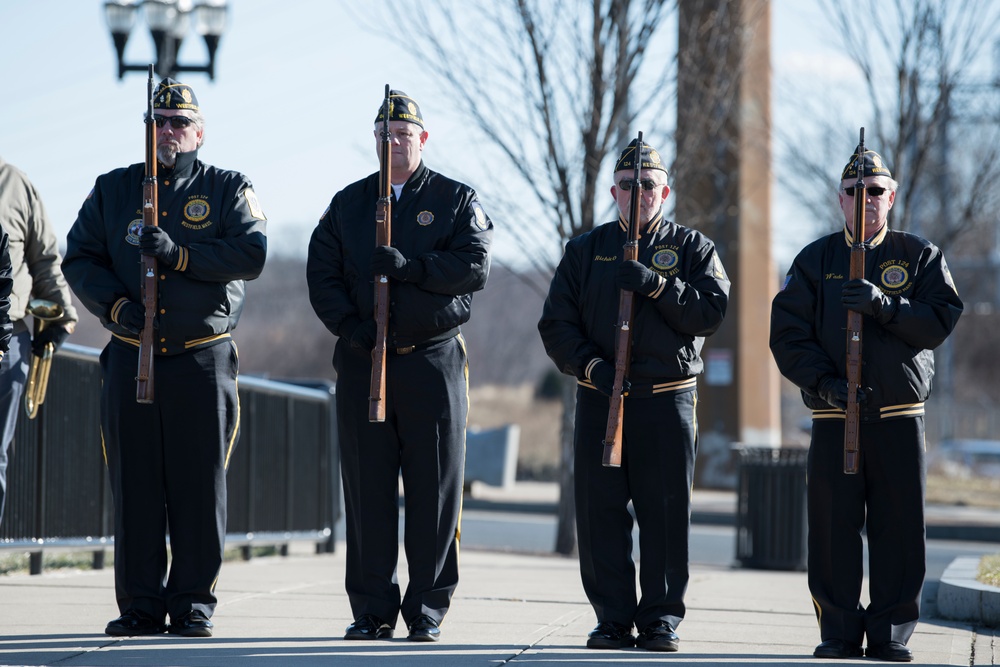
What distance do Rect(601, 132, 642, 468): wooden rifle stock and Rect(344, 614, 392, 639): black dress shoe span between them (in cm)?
116

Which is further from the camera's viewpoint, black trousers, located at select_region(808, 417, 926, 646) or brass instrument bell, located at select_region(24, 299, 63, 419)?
brass instrument bell, located at select_region(24, 299, 63, 419)

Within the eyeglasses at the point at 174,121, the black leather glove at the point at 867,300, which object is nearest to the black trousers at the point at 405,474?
the eyeglasses at the point at 174,121

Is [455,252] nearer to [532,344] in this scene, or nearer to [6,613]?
[6,613]

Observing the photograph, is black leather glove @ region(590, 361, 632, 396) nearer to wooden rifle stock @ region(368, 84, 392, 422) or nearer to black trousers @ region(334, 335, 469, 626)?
black trousers @ region(334, 335, 469, 626)

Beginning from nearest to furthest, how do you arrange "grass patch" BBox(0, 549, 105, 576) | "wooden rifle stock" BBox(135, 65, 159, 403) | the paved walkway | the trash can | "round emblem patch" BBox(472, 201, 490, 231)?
the paved walkway
"wooden rifle stock" BBox(135, 65, 159, 403)
"round emblem patch" BBox(472, 201, 490, 231)
"grass patch" BBox(0, 549, 105, 576)
the trash can

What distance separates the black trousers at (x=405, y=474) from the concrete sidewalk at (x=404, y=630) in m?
0.24

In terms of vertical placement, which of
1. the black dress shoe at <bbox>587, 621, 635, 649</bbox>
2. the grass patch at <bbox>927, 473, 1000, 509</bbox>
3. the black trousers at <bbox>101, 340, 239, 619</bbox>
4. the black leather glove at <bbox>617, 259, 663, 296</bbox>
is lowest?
the black dress shoe at <bbox>587, 621, 635, 649</bbox>

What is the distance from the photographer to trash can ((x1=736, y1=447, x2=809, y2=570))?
11.6m

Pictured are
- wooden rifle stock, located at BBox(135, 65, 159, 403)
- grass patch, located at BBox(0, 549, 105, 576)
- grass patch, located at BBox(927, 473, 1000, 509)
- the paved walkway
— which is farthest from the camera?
grass patch, located at BBox(927, 473, 1000, 509)

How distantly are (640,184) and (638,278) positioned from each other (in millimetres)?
471

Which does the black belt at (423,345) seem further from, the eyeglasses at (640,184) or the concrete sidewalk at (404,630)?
the concrete sidewalk at (404,630)

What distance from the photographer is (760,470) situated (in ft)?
38.5

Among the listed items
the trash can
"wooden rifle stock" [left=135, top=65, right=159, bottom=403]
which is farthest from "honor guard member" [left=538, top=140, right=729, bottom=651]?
the trash can

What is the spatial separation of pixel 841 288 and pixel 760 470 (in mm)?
5757
